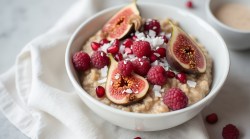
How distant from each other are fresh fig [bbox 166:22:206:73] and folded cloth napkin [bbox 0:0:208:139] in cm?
36

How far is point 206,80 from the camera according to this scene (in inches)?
97.3

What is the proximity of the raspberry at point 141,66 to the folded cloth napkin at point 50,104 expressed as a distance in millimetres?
417

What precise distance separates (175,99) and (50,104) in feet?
2.92

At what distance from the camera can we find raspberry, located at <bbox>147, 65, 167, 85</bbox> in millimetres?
2316

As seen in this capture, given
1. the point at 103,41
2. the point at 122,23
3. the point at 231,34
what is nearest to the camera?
the point at 103,41

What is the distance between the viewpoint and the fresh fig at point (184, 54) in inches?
96.7

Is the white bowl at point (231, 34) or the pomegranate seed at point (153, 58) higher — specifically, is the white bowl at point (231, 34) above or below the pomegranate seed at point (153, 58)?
below

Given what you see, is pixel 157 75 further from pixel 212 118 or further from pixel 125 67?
pixel 212 118

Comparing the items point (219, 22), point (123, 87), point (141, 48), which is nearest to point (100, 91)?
point (123, 87)

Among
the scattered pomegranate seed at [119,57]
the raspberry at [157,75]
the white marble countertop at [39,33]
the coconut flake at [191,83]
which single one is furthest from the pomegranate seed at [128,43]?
the white marble countertop at [39,33]

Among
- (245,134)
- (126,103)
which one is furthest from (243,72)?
(126,103)

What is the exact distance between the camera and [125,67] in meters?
2.36

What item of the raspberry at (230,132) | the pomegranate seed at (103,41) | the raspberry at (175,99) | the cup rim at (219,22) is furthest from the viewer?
the cup rim at (219,22)

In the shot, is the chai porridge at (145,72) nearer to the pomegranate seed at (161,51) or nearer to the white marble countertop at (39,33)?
the pomegranate seed at (161,51)
